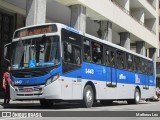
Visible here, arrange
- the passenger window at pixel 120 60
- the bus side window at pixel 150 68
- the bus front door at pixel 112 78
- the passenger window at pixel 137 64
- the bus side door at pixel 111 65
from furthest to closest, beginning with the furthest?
the bus side window at pixel 150 68 < the passenger window at pixel 137 64 < the passenger window at pixel 120 60 < the bus front door at pixel 112 78 < the bus side door at pixel 111 65

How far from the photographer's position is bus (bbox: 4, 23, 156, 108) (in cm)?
1395

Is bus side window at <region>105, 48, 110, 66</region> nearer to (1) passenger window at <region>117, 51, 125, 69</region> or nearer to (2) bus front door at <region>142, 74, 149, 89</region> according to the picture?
(1) passenger window at <region>117, 51, 125, 69</region>

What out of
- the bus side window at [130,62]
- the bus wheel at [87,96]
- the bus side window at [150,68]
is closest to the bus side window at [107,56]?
the bus wheel at [87,96]

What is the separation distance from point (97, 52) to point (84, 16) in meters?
9.75

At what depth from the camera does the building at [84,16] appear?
2206 cm

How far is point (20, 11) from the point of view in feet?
95.5

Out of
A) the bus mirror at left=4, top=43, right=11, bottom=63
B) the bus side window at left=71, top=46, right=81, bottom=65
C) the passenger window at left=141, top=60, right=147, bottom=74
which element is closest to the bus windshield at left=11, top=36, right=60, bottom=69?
the bus mirror at left=4, top=43, right=11, bottom=63

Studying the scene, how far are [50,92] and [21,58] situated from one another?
2009 millimetres

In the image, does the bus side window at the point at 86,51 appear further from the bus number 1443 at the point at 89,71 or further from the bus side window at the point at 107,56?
the bus side window at the point at 107,56

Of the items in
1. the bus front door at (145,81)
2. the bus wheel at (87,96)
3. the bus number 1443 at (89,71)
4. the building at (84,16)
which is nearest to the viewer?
the bus wheel at (87,96)

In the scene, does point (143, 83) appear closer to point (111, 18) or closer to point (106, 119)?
point (111, 18)

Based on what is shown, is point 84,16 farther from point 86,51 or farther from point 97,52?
point 86,51

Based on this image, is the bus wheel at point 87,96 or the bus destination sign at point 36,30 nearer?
the bus destination sign at point 36,30

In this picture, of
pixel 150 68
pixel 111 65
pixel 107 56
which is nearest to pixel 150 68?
pixel 150 68
